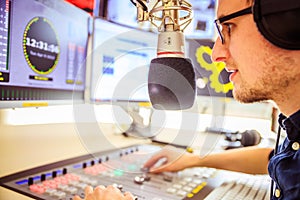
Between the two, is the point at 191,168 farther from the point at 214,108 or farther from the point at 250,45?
the point at 214,108

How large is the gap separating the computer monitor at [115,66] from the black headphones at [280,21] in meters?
0.57

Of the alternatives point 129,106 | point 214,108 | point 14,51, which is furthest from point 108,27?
point 214,108

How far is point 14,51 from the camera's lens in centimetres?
75

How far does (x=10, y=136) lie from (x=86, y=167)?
0.94 ft

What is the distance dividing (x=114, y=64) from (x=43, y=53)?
1.14ft

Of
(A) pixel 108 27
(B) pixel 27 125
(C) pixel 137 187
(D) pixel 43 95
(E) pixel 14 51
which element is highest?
(A) pixel 108 27

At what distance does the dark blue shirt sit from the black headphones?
0.20 metres

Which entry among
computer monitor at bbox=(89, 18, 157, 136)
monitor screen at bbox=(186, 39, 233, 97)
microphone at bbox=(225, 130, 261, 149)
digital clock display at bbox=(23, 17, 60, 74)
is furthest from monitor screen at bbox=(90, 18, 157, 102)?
microphone at bbox=(225, 130, 261, 149)

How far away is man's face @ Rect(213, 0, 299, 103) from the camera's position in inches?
22.2

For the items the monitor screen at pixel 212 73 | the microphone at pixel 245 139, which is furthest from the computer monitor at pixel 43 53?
the microphone at pixel 245 139

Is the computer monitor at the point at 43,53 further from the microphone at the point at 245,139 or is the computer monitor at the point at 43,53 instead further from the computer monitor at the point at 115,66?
the microphone at the point at 245,139

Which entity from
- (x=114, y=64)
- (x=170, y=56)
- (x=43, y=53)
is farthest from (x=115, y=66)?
(x=170, y=56)

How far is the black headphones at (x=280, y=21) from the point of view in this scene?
462 millimetres

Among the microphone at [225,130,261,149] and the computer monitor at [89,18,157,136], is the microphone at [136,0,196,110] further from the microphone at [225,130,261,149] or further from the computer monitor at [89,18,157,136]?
the microphone at [225,130,261,149]
